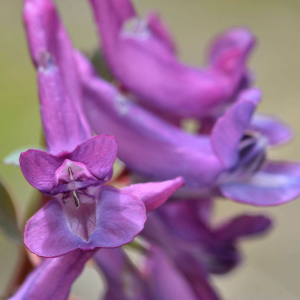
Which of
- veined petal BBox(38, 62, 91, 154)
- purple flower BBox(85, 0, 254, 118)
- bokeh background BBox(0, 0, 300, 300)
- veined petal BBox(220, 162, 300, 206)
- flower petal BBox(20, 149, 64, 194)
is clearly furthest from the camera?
bokeh background BBox(0, 0, 300, 300)

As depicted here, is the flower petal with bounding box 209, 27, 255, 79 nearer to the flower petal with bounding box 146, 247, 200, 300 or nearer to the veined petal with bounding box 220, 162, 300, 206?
the veined petal with bounding box 220, 162, 300, 206

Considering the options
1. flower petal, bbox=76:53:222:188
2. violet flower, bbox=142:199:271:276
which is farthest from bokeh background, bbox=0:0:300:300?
flower petal, bbox=76:53:222:188

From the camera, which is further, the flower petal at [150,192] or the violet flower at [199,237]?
the violet flower at [199,237]

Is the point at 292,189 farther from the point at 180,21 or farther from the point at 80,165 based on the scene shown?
the point at 180,21

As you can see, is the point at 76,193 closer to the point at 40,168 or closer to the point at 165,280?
the point at 40,168

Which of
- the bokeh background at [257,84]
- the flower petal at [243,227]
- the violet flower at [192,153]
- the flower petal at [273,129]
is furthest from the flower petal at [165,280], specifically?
the bokeh background at [257,84]

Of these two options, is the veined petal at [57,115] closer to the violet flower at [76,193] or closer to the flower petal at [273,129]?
the violet flower at [76,193]

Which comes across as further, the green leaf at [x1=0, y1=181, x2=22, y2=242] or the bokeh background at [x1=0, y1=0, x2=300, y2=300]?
the bokeh background at [x1=0, y1=0, x2=300, y2=300]

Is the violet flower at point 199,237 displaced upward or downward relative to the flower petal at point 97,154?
downward
